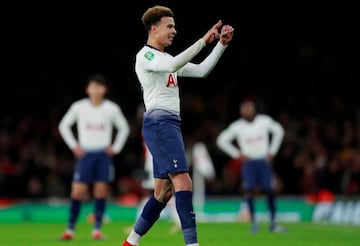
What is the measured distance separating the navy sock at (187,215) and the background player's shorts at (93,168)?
18.7 feet

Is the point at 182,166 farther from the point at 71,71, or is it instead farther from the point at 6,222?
the point at 71,71

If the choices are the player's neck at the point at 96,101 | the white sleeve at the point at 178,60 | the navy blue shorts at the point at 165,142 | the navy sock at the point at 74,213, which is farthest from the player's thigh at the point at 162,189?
the player's neck at the point at 96,101

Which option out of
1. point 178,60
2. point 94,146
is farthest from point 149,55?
point 94,146

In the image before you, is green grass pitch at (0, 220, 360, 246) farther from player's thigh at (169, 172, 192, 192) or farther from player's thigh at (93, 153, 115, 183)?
player's thigh at (169, 172, 192, 192)

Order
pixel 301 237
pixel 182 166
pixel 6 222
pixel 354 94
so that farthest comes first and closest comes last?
pixel 354 94, pixel 6 222, pixel 301 237, pixel 182 166

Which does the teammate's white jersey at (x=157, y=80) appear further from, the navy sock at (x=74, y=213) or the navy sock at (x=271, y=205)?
the navy sock at (x=271, y=205)

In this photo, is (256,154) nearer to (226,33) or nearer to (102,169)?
(102,169)

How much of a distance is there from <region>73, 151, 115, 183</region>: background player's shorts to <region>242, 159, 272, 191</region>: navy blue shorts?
3.31 m

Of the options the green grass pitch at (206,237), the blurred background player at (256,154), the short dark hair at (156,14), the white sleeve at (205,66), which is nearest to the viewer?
A: the short dark hair at (156,14)

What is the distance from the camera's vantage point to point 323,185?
75.2 ft

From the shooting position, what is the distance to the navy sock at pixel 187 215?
8969mm

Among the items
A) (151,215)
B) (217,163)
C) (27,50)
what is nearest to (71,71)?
→ (27,50)

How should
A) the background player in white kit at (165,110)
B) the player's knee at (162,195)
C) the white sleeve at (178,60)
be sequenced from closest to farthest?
the white sleeve at (178,60), the background player in white kit at (165,110), the player's knee at (162,195)

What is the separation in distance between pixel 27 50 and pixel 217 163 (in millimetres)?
8093
